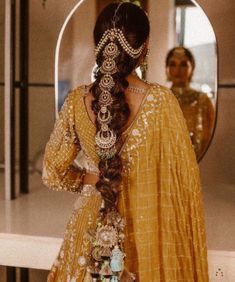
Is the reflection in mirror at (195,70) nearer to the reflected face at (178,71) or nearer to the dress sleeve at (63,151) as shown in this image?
the reflected face at (178,71)

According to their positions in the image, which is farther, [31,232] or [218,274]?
[31,232]

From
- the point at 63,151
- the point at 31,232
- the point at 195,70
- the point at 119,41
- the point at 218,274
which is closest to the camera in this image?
the point at 119,41

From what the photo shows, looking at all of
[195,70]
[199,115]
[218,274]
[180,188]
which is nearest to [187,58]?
[195,70]

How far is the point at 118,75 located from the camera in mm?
1086

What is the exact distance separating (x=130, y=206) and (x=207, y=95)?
1.06m

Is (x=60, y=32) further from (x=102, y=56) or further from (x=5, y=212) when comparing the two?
(x=102, y=56)

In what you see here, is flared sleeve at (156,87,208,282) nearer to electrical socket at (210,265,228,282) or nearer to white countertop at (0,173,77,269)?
electrical socket at (210,265,228,282)

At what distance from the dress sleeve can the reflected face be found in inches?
39.7

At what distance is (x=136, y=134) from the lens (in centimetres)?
111

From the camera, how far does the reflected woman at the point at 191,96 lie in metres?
2.12

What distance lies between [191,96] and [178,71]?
12cm

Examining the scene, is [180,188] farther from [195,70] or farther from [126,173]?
[195,70]

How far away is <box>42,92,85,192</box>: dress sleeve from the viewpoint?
1.18m

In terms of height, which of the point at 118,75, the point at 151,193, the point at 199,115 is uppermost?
the point at 118,75
